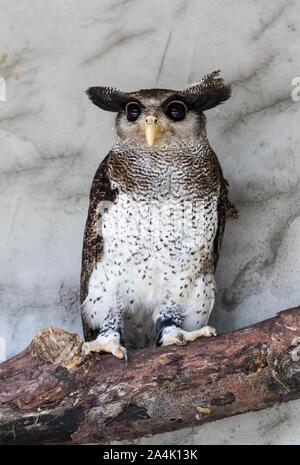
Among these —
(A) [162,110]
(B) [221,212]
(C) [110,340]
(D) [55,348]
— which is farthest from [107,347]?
(A) [162,110]

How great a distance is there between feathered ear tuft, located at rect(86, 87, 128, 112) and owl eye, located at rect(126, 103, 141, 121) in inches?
1.6

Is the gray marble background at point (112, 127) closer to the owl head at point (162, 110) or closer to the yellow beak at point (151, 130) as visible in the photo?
the owl head at point (162, 110)

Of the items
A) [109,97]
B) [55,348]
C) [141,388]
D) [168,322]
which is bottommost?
[141,388]

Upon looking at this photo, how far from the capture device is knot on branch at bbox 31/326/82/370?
6.31 ft

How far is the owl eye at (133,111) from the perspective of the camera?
227 cm

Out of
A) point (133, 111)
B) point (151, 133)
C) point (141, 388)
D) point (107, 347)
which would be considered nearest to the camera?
point (141, 388)

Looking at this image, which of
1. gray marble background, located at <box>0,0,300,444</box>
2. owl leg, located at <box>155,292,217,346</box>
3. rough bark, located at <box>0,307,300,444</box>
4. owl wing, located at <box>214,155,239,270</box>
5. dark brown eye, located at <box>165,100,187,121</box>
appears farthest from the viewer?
gray marble background, located at <box>0,0,300,444</box>

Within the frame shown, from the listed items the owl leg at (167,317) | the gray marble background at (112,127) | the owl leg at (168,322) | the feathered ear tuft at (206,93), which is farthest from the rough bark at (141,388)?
the feathered ear tuft at (206,93)

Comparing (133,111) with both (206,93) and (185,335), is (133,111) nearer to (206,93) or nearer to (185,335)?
(206,93)

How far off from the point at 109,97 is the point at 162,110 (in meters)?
0.23

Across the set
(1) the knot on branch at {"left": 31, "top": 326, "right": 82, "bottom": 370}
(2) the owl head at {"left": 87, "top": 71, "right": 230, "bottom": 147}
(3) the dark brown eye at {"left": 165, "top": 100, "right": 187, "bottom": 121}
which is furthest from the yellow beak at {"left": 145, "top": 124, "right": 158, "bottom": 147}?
(1) the knot on branch at {"left": 31, "top": 326, "right": 82, "bottom": 370}

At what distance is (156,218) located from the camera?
221 cm

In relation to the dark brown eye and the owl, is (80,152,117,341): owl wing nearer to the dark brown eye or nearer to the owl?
the owl

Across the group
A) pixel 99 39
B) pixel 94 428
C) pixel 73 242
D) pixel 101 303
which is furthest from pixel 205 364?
pixel 99 39
